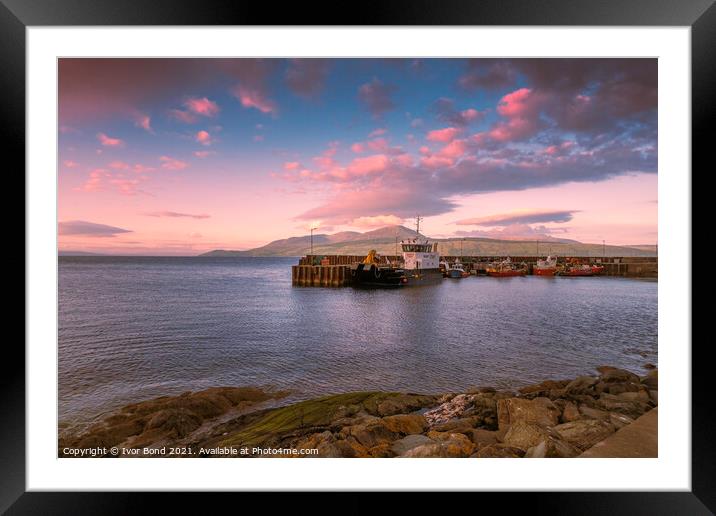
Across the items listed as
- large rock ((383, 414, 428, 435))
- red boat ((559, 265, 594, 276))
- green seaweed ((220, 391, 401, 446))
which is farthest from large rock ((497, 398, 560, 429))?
red boat ((559, 265, 594, 276))

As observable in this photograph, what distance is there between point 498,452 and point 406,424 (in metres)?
0.86

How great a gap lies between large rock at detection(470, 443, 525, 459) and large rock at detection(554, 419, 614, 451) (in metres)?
0.52

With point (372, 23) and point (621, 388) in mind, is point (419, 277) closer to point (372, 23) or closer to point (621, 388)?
point (621, 388)

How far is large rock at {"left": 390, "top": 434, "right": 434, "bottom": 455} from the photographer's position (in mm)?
2674

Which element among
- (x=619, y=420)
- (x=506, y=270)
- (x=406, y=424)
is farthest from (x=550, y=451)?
(x=506, y=270)

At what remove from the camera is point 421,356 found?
6.14 meters

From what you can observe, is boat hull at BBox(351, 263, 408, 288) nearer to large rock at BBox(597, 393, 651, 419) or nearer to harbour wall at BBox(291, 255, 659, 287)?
harbour wall at BBox(291, 255, 659, 287)

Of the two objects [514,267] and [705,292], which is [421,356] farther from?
[514,267]

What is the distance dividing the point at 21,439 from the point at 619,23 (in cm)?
458

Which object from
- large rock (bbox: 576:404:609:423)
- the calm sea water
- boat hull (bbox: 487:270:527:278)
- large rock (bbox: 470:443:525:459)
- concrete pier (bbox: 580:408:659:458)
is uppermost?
boat hull (bbox: 487:270:527:278)

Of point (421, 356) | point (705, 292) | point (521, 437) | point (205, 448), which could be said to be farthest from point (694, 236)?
point (421, 356)

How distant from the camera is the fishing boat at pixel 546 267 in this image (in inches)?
1078

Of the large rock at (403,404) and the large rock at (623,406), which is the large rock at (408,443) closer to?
the large rock at (403,404)

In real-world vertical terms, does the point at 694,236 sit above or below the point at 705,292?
above
